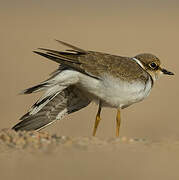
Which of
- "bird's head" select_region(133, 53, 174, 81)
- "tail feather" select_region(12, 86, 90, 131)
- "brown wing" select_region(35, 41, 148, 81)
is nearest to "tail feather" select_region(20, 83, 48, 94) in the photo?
"brown wing" select_region(35, 41, 148, 81)

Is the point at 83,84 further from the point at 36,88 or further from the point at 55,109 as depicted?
the point at 55,109

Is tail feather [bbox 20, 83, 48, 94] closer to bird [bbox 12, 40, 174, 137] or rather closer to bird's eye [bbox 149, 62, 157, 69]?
bird [bbox 12, 40, 174, 137]

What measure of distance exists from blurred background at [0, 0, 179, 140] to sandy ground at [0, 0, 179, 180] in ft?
0.08

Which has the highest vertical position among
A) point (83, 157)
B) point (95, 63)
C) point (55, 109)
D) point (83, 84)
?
point (95, 63)

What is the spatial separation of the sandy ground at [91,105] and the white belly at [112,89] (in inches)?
25.6

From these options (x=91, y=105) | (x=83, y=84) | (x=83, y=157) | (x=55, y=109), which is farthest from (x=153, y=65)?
(x=91, y=105)

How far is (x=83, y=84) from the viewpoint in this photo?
30.8 feet

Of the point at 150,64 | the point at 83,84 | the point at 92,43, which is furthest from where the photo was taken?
the point at 92,43

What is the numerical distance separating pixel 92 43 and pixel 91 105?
6770mm

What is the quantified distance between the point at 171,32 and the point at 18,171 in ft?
62.7

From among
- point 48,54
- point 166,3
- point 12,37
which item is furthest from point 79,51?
point 166,3

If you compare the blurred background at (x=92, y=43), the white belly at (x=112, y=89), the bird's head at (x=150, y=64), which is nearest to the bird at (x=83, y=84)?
the white belly at (x=112, y=89)

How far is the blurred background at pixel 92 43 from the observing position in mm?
15133

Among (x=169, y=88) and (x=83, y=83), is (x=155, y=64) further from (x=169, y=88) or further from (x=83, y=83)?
(x=169, y=88)
